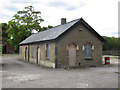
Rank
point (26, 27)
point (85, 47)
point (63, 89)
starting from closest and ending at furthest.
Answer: point (63, 89), point (85, 47), point (26, 27)

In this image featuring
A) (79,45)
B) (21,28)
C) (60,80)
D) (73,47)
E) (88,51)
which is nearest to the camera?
(60,80)

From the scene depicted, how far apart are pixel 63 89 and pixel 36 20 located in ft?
124

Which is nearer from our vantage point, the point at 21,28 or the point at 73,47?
the point at 73,47

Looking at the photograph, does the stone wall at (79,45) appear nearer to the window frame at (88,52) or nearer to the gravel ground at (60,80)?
the window frame at (88,52)

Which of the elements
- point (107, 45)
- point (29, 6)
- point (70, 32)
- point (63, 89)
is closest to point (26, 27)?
point (29, 6)

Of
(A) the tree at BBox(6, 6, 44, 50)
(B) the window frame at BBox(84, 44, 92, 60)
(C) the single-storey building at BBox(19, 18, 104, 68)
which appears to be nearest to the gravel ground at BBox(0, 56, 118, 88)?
(C) the single-storey building at BBox(19, 18, 104, 68)

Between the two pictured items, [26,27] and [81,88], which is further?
[26,27]

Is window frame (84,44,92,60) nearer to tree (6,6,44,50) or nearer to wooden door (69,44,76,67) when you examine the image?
wooden door (69,44,76,67)

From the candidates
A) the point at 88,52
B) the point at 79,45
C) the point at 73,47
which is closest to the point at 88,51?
the point at 88,52

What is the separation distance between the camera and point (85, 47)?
61.7 feet

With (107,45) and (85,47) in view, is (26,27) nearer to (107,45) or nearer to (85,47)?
(107,45)

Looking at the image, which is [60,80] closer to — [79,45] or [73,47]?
[73,47]

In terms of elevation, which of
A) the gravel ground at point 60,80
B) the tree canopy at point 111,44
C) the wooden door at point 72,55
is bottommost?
the gravel ground at point 60,80

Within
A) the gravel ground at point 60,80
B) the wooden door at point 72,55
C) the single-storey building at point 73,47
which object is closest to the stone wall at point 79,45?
the single-storey building at point 73,47
